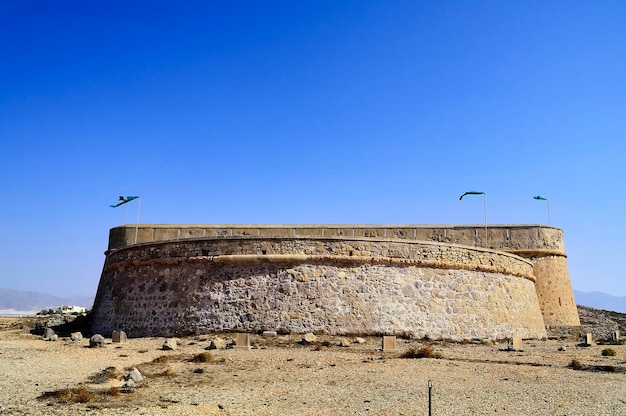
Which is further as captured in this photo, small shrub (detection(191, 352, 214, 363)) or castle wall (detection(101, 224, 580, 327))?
castle wall (detection(101, 224, 580, 327))

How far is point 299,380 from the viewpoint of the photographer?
9.01 m

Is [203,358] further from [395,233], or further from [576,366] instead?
[395,233]

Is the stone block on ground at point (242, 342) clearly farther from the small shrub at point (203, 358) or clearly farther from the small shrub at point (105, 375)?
the small shrub at point (105, 375)

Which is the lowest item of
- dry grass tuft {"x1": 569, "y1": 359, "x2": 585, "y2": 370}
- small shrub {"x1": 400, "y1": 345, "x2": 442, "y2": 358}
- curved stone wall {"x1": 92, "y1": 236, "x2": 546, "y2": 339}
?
dry grass tuft {"x1": 569, "y1": 359, "x2": 585, "y2": 370}

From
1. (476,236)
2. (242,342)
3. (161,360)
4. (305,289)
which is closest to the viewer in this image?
(161,360)

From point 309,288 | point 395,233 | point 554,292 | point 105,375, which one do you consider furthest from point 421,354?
point 554,292

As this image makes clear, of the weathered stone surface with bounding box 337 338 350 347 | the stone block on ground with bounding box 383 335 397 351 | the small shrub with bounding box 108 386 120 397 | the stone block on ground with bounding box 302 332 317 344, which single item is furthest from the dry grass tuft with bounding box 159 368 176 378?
the stone block on ground with bounding box 383 335 397 351

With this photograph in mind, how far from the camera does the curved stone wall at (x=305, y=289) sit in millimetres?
14875

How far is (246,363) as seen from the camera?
1066 cm

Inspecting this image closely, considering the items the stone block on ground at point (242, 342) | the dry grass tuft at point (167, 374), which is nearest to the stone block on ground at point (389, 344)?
the stone block on ground at point (242, 342)

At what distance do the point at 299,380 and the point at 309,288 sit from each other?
6.22 m

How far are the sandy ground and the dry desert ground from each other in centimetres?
2

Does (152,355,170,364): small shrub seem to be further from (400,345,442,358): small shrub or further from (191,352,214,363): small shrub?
(400,345,442,358): small shrub

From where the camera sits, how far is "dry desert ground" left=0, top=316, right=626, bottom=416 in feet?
23.3
